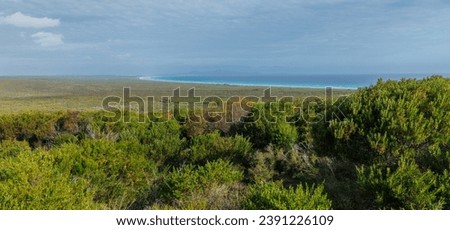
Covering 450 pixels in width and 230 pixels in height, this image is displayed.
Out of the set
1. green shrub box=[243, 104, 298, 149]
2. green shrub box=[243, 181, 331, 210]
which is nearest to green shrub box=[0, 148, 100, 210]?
green shrub box=[243, 181, 331, 210]

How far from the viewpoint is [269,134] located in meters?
11.8

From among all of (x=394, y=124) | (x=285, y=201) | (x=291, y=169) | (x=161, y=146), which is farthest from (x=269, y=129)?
(x=285, y=201)

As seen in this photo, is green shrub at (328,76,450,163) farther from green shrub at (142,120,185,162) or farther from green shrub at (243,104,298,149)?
green shrub at (142,120,185,162)

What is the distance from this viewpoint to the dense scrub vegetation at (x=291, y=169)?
537 centimetres

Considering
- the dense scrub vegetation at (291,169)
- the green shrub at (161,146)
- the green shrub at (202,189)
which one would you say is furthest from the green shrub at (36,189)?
the green shrub at (161,146)

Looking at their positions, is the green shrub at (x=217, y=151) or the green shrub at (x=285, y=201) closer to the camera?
the green shrub at (x=285, y=201)

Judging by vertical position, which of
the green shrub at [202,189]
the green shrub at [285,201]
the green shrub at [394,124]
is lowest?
the green shrub at [202,189]

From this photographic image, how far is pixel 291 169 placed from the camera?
921cm

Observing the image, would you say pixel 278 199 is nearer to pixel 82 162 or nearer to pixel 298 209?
pixel 298 209

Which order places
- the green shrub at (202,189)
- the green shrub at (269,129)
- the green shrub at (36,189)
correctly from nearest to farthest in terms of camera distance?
1. the green shrub at (36,189)
2. the green shrub at (202,189)
3. the green shrub at (269,129)

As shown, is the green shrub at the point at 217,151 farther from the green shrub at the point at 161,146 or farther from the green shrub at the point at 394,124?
the green shrub at the point at 394,124

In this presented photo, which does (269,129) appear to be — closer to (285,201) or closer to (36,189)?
(285,201)

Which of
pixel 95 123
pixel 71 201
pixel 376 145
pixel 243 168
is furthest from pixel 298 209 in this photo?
pixel 95 123

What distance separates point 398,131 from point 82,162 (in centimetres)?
565
